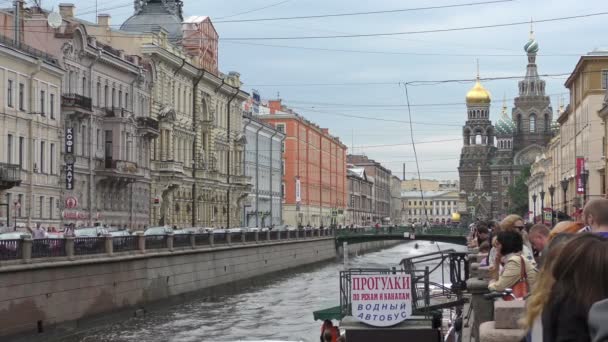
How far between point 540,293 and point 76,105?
167 feet

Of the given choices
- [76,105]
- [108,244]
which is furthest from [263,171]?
[108,244]

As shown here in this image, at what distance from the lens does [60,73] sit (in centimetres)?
5300

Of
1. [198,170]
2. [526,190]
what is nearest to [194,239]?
[198,170]

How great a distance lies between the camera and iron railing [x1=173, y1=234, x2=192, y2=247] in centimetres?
5003

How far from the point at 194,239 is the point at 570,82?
4490cm

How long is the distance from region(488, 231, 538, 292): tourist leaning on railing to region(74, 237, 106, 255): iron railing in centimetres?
2717

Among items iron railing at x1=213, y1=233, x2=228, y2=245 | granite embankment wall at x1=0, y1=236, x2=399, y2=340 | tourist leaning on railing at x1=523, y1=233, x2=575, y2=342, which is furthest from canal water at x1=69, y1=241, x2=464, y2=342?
tourist leaning on railing at x1=523, y1=233, x2=575, y2=342

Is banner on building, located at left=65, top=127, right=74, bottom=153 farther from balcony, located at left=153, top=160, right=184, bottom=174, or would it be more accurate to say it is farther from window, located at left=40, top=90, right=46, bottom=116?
balcony, located at left=153, top=160, right=184, bottom=174

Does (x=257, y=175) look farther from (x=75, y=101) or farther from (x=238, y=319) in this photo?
(x=238, y=319)

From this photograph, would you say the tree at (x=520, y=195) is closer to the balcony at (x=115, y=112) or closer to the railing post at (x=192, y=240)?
the balcony at (x=115, y=112)

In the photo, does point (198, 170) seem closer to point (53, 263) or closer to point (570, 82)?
point (570, 82)

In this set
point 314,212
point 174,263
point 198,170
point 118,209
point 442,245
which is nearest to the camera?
point 174,263

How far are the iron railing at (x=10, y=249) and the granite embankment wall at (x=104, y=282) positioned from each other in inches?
11.3

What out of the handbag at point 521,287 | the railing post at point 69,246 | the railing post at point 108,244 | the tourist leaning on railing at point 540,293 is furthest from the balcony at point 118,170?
the tourist leaning on railing at point 540,293
